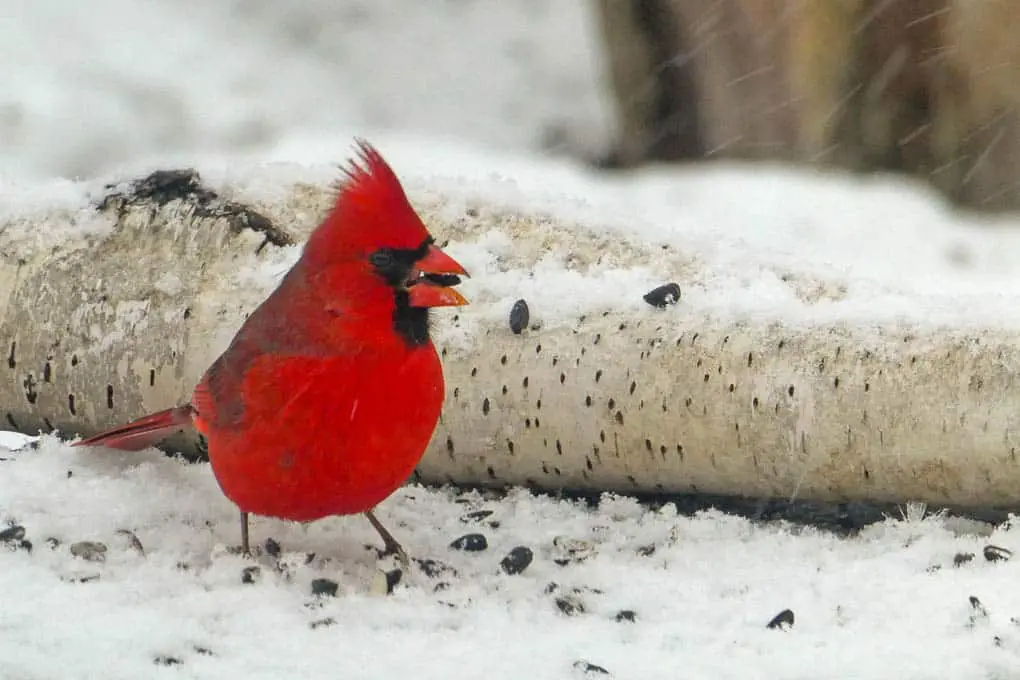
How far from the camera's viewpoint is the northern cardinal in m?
1.81

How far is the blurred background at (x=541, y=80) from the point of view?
189 inches

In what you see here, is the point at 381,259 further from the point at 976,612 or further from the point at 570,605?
the point at 976,612

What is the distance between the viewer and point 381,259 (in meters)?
1.82

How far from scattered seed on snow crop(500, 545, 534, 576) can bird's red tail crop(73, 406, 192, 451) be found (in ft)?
1.79

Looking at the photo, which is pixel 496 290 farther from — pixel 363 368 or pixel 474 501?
pixel 363 368

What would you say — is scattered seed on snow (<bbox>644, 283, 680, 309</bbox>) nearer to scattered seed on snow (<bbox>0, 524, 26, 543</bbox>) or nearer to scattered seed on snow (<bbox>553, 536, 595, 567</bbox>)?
scattered seed on snow (<bbox>553, 536, 595, 567</bbox>)

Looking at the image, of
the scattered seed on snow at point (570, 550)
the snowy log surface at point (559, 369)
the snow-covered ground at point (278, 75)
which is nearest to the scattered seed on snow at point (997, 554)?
the snowy log surface at point (559, 369)

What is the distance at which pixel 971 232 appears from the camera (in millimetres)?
4957

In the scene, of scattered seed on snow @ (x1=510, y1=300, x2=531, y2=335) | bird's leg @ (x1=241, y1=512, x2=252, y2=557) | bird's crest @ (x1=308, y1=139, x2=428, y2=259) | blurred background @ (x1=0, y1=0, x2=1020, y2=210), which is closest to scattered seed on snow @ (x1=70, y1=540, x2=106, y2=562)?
bird's leg @ (x1=241, y1=512, x2=252, y2=557)

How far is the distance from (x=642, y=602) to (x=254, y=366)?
638mm

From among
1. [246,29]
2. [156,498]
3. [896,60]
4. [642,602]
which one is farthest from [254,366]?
[246,29]

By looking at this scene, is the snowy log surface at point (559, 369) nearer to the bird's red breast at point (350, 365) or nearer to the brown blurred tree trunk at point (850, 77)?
the bird's red breast at point (350, 365)

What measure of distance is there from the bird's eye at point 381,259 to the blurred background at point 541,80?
8.14ft

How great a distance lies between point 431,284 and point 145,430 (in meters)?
0.66
